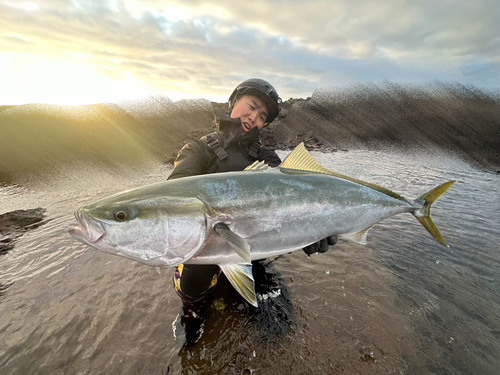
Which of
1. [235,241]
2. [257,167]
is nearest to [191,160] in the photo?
[257,167]

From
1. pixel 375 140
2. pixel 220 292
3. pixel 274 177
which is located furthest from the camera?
pixel 375 140

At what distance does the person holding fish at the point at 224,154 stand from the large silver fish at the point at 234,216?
0.50 metres

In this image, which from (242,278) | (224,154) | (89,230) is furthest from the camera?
(224,154)

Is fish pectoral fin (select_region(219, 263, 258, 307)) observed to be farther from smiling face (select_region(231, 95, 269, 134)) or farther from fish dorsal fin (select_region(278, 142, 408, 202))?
smiling face (select_region(231, 95, 269, 134))

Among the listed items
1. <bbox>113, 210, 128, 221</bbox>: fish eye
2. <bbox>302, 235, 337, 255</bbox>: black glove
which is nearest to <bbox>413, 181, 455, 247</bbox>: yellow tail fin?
<bbox>302, 235, 337, 255</bbox>: black glove

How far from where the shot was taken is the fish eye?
1960mm

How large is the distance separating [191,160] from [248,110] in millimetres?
1520

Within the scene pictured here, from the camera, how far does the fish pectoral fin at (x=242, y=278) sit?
7.07 ft

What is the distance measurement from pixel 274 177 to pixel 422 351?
9.94ft

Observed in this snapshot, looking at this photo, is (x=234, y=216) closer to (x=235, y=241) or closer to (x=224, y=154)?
(x=235, y=241)

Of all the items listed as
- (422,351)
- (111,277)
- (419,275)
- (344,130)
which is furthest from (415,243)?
(344,130)

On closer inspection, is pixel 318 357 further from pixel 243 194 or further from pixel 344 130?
pixel 344 130

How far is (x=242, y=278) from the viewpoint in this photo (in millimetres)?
2252

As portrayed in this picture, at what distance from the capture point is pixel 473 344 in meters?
3.14
